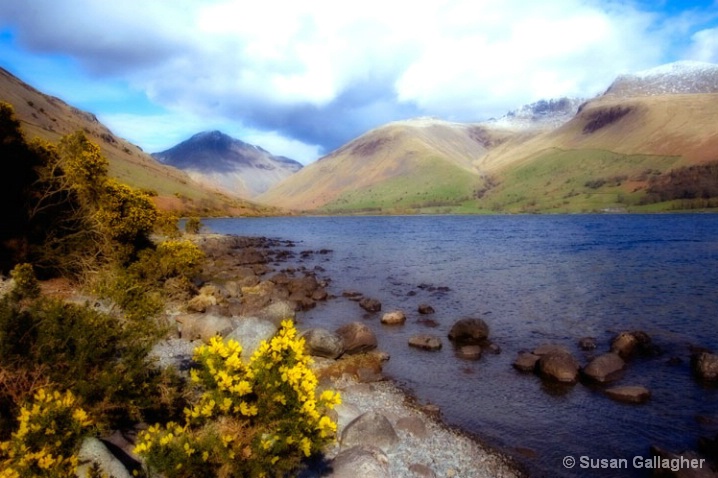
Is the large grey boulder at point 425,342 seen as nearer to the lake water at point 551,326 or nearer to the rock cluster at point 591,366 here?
the lake water at point 551,326

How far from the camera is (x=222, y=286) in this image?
147ft

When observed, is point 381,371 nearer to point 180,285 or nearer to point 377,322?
point 377,322

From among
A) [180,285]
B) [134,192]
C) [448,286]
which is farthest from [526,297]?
[134,192]

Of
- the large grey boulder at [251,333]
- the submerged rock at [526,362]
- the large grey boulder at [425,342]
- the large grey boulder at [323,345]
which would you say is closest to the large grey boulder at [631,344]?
the submerged rock at [526,362]

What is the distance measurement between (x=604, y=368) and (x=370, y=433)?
48.6ft

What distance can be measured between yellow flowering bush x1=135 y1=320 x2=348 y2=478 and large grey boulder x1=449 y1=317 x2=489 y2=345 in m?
21.7

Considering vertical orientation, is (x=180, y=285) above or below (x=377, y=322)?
above

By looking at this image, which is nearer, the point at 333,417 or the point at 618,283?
the point at 333,417

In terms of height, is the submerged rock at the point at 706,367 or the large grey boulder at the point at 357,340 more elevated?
the submerged rock at the point at 706,367

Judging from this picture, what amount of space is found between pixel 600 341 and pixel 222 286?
111ft

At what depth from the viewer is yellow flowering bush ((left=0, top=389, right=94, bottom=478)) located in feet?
27.5

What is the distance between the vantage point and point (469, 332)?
30531 mm

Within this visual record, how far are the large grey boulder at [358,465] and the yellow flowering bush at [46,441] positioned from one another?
7.31 meters

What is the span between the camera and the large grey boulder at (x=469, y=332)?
30.2m
